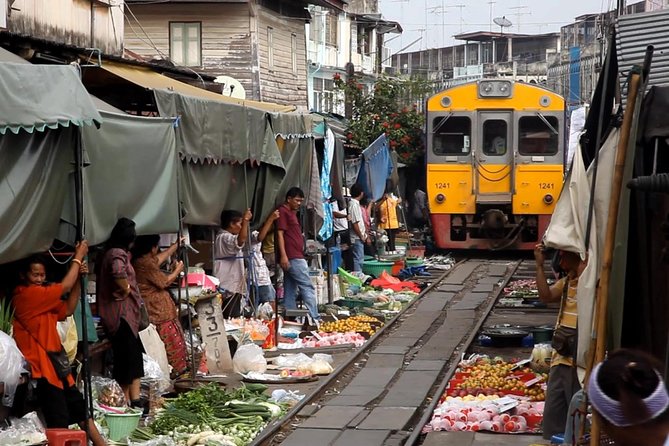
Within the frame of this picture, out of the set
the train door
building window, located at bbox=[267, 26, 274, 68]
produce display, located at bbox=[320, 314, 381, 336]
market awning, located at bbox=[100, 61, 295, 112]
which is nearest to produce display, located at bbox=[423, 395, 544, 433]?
market awning, located at bbox=[100, 61, 295, 112]

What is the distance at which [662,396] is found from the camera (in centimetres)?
368

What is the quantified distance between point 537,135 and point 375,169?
3937 mm

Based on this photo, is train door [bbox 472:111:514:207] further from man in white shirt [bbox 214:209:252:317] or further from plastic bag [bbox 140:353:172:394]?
plastic bag [bbox 140:353:172:394]

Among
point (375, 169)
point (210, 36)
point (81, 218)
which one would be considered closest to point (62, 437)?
point (81, 218)

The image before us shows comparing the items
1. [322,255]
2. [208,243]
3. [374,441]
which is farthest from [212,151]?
[322,255]

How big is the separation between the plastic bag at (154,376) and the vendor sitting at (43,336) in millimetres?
2225

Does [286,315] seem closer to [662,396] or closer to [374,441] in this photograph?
[374,441]

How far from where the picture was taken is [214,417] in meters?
10.4

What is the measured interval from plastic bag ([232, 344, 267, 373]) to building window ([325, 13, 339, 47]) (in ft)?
103

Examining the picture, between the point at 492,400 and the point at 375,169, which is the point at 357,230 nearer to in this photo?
the point at 375,169

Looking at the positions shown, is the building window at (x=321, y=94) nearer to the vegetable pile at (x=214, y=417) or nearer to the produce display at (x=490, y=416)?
the vegetable pile at (x=214, y=417)

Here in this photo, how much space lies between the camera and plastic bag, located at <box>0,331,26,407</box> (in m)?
7.84

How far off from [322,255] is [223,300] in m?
4.97

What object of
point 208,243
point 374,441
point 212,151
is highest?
point 212,151
